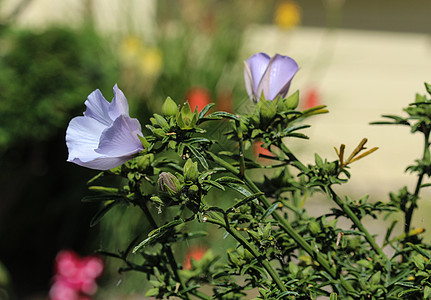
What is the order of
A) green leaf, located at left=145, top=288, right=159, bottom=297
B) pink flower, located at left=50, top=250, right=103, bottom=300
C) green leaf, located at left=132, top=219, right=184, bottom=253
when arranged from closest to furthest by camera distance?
1. green leaf, located at left=132, top=219, right=184, bottom=253
2. green leaf, located at left=145, top=288, right=159, bottom=297
3. pink flower, located at left=50, top=250, right=103, bottom=300

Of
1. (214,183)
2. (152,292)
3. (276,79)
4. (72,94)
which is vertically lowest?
(152,292)

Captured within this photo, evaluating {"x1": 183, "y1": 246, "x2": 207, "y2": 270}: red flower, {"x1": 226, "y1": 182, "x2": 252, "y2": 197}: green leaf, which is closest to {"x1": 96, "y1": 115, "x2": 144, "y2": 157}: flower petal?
{"x1": 226, "y1": 182, "x2": 252, "y2": 197}: green leaf

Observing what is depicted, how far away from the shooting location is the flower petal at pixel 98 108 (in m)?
0.62

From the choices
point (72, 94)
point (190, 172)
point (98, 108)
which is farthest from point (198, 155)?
point (72, 94)

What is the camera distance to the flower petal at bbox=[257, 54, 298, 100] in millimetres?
694

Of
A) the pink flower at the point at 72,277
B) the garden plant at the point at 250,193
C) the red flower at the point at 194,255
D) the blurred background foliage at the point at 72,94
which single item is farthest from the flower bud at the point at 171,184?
the pink flower at the point at 72,277

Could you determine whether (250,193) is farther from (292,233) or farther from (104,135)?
(104,135)

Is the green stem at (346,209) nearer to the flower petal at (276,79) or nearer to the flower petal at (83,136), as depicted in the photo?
the flower petal at (276,79)

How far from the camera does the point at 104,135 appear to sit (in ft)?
1.86

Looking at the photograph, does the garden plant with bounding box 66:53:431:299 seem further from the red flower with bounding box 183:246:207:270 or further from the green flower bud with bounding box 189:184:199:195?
the red flower with bounding box 183:246:207:270

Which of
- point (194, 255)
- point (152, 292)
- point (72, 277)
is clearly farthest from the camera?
point (72, 277)

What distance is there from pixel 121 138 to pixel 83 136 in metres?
0.08

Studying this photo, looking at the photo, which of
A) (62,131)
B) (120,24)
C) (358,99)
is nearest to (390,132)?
(358,99)

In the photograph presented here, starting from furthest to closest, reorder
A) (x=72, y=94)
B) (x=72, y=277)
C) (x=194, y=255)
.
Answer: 1. (x=72, y=94)
2. (x=72, y=277)
3. (x=194, y=255)
